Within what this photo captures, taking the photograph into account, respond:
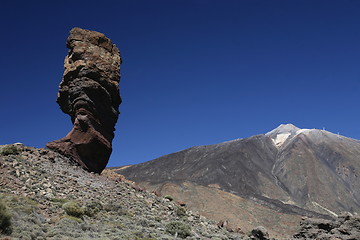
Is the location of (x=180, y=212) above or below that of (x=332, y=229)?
above

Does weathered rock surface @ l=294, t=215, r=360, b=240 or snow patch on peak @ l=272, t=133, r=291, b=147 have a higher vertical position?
snow patch on peak @ l=272, t=133, r=291, b=147

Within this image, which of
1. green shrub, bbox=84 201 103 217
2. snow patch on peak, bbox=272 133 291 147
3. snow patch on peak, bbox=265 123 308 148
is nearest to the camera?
green shrub, bbox=84 201 103 217

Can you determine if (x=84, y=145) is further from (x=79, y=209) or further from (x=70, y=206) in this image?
(x=70, y=206)

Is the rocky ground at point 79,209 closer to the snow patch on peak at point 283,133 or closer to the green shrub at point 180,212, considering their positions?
the green shrub at point 180,212

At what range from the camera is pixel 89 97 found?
763 inches

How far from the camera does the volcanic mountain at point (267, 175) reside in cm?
5369

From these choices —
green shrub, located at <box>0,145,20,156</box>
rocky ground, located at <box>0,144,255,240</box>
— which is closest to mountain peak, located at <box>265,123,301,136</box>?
rocky ground, located at <box>0,144,255,240</box>

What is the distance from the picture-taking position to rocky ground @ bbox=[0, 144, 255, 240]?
32.1 feet

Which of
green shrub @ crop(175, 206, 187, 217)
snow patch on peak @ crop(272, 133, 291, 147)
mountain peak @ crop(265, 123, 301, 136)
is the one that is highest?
mountain peak @ crop(265, 123, 301, 136)

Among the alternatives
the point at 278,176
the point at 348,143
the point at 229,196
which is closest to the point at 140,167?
the point at 278,176

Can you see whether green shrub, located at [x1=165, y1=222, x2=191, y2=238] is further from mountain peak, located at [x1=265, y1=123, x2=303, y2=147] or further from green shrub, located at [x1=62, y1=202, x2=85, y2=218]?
mountain peak, located at [x1=265, y1=123, x2=303, y2=147]

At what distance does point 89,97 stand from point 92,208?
7.98 metres

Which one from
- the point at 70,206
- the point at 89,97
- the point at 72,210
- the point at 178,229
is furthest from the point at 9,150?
the point at 178,229

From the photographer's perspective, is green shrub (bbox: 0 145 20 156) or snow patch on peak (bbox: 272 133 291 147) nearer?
green shrub (bbox: 0 145 20 156)
